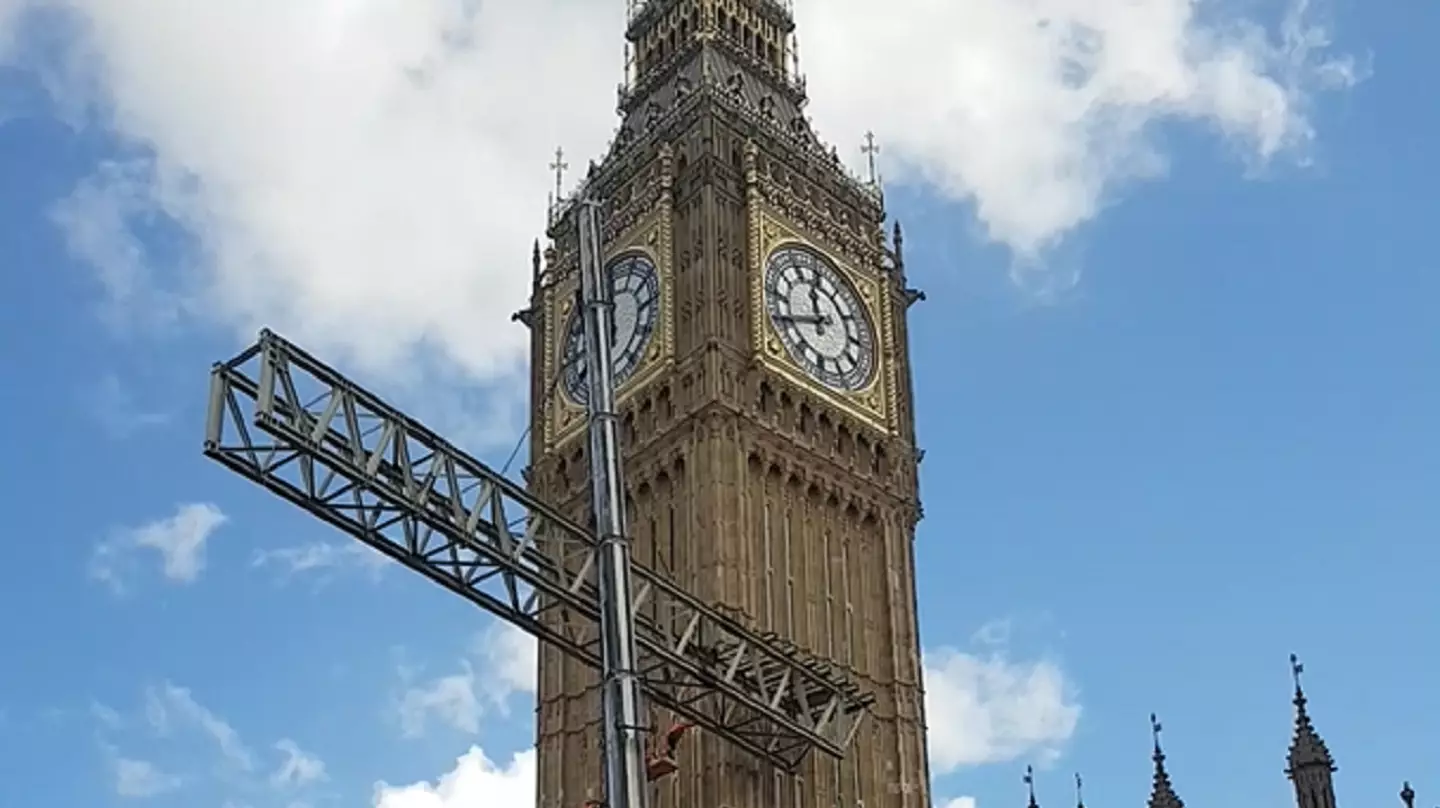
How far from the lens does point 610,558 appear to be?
1325 inches

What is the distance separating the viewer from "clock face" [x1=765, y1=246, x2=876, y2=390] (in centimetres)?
6347

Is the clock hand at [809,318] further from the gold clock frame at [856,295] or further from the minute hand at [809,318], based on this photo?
the gold clock frame at [856,295]

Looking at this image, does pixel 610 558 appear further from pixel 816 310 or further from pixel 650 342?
pixel 816 310

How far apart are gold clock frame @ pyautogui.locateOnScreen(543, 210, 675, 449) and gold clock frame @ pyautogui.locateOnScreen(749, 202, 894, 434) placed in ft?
8.86

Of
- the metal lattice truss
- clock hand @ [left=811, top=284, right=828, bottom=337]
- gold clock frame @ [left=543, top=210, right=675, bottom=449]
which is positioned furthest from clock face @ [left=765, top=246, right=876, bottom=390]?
the metal lattice truss

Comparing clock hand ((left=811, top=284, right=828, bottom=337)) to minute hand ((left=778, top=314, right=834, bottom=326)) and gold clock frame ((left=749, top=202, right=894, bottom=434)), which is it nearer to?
minute hand ((left=778, top=314, right=834, bottom=326))

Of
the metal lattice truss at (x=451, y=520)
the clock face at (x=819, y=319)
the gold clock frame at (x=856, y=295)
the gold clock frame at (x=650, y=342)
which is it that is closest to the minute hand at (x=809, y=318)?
the clock face at (x=819, y=319)

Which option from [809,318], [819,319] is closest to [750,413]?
[809,318]

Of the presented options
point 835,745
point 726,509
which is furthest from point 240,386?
point 726,509

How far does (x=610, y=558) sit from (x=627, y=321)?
3174 cm

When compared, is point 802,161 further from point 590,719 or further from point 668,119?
point 590,719

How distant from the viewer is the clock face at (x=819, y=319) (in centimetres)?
6347

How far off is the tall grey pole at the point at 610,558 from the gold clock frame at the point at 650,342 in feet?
80.2

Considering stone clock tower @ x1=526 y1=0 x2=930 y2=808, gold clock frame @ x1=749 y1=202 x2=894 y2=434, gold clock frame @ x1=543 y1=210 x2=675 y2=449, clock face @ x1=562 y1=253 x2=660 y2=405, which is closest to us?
stone clock tower @ x1=526 y1=0 x2=930 y2=808
